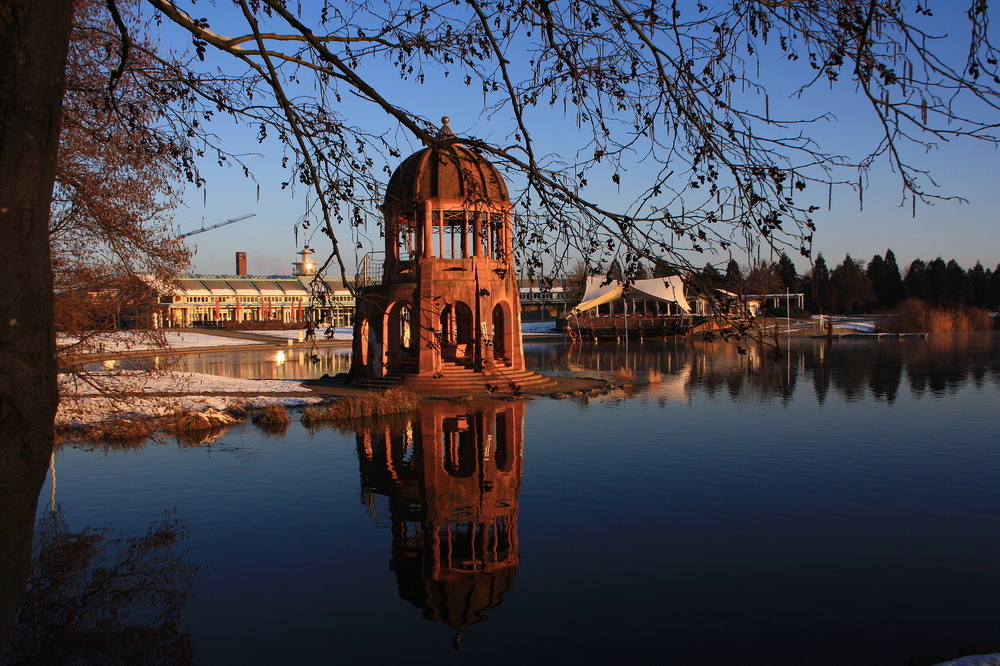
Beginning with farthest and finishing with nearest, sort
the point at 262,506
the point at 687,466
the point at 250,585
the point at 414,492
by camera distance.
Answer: the point at 687,466 < the point at 414,492 < the point at 262,506 < the point at 250,585

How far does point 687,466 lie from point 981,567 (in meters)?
5.84

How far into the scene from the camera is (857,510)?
37.1 ft

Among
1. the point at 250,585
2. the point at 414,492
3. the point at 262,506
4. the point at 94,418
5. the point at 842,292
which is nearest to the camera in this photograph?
the point at 250,585

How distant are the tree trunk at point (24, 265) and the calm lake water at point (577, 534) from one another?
11.0 feet

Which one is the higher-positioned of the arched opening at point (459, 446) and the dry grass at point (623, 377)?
the dry grass at point (623, 377)

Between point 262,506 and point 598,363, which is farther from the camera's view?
point 598,363

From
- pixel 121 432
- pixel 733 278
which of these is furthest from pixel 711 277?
pixel 121 432

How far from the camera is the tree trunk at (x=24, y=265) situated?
10.4ft

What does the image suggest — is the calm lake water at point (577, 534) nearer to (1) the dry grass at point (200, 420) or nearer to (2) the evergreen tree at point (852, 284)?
(1) the dry grass at point (200, 420)

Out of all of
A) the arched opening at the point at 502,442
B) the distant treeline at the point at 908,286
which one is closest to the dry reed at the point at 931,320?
the distant treeline at the point at 908,286

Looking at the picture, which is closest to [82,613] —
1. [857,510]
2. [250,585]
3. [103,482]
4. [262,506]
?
[250,585]

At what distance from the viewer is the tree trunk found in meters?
3.16

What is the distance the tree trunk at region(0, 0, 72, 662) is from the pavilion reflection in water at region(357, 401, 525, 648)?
5.00 meters

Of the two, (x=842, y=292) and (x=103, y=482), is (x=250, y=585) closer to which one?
(x=103, y=482)
